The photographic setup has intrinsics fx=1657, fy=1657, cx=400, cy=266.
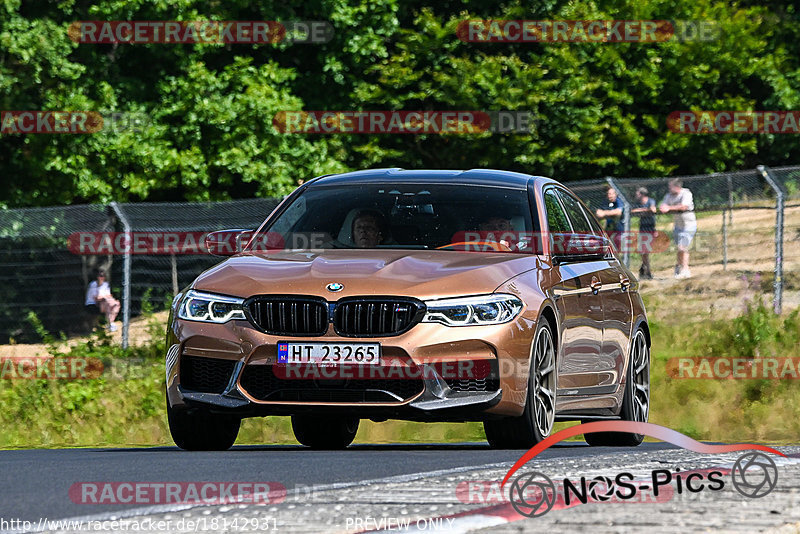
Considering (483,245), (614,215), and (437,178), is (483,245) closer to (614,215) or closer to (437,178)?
(437,178)

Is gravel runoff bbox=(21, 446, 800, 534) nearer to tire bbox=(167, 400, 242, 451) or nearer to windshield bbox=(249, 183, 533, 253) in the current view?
tire bbox=(167, 400, 242, 451)

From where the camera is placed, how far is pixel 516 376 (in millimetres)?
8945

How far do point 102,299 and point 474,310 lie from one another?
42.0ft

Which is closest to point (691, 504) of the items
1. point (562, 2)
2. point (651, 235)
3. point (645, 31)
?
point (651, 235)

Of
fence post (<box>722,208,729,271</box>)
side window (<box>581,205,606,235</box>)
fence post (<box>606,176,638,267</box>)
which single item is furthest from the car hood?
fence post (<box>722,208,729,271</box>)

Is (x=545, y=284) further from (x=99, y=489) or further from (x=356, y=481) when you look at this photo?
(x=99, y=489)

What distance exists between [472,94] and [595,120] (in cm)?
375

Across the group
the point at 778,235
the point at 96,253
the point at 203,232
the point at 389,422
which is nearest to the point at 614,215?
the point at 778,235

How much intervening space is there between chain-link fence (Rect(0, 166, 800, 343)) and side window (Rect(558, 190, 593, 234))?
334 inches

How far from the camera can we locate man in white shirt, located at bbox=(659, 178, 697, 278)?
68.8 feet

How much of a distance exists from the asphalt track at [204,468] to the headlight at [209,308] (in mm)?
752

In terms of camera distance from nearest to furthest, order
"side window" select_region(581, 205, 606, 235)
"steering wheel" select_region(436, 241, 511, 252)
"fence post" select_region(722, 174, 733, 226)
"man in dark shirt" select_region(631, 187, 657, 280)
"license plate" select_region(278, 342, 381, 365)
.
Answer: "license plate" select_region(278, 342, 381, 365) < "steering wheel" select_region(436, 241, 511, 252) < "side window" select_region(581, 205, 606, 235) < "man in dark shirt" select_region(631, 187, 657, 280) < "fence post" select_region(722, 174, 733, 226)

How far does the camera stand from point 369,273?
9008mm

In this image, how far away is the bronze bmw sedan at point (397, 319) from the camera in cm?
883
